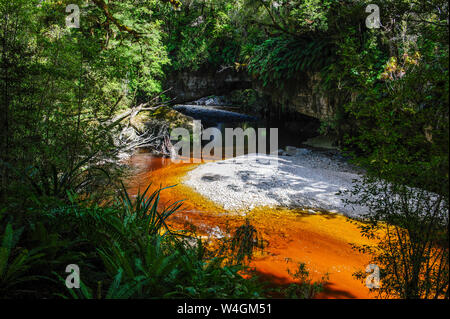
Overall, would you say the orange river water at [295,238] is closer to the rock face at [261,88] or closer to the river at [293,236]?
the river at [293,236]

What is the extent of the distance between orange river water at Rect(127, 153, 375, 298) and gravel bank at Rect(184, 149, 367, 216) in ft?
1.40

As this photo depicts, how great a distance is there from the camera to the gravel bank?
7.09 meters

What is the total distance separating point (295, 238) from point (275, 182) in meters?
3.11

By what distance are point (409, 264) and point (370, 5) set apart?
25.2 ft

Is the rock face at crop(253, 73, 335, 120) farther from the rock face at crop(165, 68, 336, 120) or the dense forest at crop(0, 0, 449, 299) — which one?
the dense forest at crop(0, 0, 449, 299)

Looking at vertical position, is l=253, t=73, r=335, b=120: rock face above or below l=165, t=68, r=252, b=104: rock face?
below

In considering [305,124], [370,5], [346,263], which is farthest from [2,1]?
[305,124]

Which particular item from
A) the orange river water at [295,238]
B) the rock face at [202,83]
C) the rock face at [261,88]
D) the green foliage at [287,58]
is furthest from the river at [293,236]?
the rock face at [202,83]

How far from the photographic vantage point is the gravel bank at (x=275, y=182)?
7.09m

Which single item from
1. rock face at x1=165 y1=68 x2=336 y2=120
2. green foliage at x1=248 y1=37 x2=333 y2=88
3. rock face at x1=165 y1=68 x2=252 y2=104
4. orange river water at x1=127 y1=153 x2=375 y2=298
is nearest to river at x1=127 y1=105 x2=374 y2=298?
orange river water at x1=127 y1=153 x2=375 y2=298

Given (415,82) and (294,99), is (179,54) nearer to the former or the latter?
(294,99)

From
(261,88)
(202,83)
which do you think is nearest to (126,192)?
(261,88)

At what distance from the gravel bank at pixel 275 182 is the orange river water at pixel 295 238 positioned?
1.40ft

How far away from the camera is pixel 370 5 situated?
7027 millimetres
